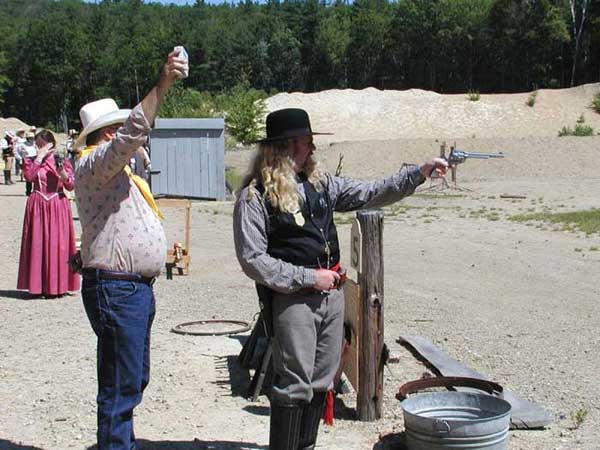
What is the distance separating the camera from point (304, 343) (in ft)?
14.1

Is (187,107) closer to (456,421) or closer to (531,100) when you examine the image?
(531,100)

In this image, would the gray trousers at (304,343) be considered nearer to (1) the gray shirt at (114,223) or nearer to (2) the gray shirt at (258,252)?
(2) the gray shirt at (258,252)

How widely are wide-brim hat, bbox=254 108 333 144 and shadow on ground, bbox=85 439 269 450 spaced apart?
1.95 m

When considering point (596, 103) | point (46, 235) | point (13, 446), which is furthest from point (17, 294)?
point (596, 103)

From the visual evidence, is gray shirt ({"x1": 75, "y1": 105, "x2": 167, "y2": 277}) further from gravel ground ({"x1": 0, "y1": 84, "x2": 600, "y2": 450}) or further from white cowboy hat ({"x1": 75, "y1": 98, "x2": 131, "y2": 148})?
gravel ground ({"x1": 0, "y1": 84, "x2": 600, "y2": 450})

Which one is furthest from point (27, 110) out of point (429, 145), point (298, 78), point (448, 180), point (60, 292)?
point (60, 292)

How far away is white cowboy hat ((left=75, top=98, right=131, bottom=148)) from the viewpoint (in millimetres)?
4367

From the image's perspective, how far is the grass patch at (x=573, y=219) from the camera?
17016 millimetres

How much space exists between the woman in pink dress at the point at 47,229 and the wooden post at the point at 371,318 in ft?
18.2

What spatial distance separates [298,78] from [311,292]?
129 metres

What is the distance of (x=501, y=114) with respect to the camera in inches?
2534

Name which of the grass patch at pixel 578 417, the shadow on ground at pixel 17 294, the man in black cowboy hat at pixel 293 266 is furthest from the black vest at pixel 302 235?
the shadow on ground at pixel 17 294

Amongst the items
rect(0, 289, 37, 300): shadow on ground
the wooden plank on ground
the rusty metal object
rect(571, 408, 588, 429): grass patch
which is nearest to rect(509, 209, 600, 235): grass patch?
the wooden plank on ground

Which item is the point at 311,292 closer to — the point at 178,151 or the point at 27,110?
the point at 178,151
